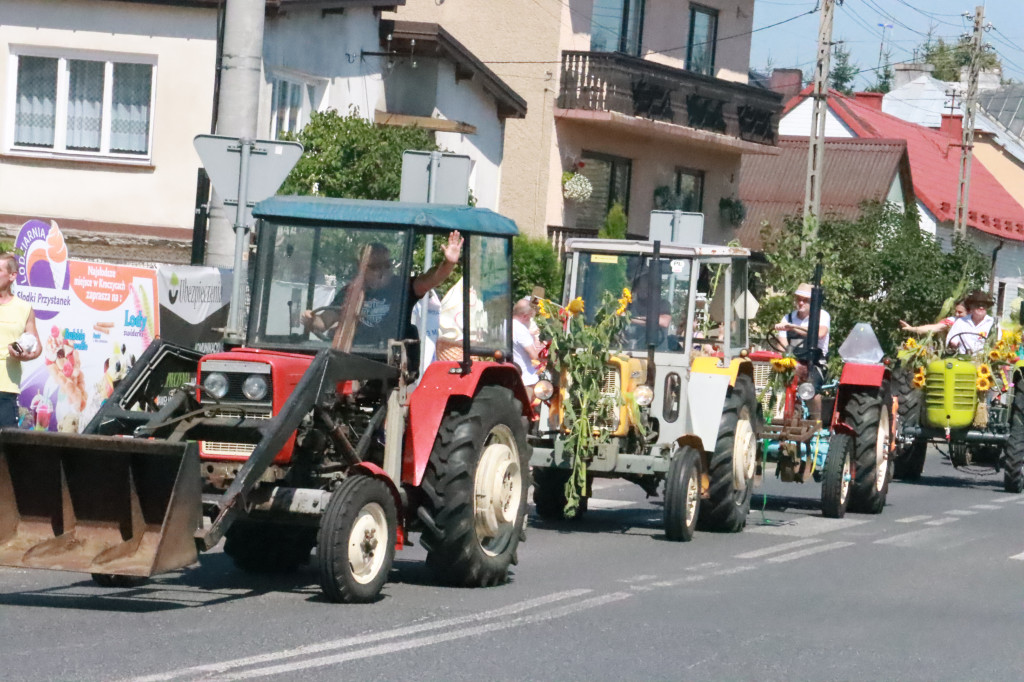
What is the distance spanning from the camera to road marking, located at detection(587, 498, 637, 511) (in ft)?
51.2

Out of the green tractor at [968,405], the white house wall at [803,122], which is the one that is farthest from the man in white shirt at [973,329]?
the white house wall at [803,122]

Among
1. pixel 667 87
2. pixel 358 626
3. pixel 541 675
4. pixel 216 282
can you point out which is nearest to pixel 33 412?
pixel 216 282

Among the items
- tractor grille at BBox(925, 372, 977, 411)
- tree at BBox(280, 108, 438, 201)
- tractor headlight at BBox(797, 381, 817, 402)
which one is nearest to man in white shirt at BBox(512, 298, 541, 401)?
tractor headlight at BBox(797, 381, 817, 402)

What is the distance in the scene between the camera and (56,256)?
45.9ft

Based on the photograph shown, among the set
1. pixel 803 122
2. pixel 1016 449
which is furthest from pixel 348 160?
pixel 803 122

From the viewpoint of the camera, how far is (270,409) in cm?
888

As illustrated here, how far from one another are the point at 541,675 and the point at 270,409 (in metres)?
2.22

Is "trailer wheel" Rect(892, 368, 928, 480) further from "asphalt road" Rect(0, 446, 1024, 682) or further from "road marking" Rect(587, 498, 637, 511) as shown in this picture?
"asphalt road" Rect(0, 446, 1024, 682)

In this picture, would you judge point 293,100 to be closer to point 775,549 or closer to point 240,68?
point 240,68

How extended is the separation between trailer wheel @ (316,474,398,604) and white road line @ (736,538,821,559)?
4.01 meters

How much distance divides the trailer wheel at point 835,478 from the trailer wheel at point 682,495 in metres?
2.58

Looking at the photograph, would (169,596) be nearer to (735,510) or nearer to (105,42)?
(735,510)

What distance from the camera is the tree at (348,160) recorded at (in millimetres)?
20531

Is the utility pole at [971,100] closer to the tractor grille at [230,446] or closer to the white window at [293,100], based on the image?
the white window at [293,100]
